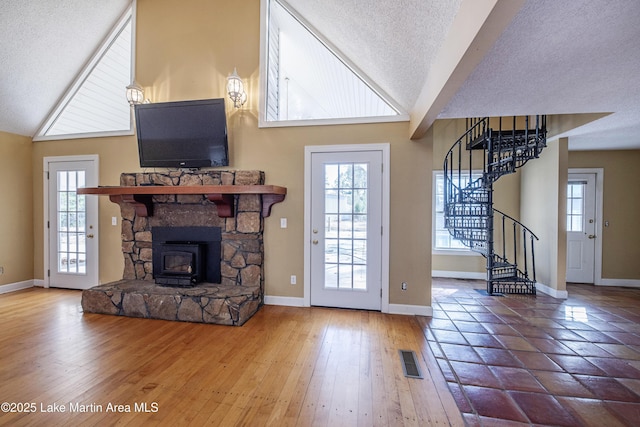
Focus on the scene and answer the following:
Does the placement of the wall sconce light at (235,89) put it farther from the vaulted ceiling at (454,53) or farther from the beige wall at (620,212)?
the beige wall at (620,212)

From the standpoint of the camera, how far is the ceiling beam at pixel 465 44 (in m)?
1.22

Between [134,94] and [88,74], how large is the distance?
47.0 inches

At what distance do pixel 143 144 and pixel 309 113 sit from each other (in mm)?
2307

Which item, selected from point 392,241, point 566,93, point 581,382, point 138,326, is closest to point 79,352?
point 138,326

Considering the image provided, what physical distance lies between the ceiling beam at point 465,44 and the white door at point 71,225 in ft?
15.8

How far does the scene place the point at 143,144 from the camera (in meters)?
3.77

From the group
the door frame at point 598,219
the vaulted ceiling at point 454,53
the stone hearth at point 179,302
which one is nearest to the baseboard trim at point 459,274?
the door frame at point 598,219

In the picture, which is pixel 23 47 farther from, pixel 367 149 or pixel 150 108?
pixel 367 149

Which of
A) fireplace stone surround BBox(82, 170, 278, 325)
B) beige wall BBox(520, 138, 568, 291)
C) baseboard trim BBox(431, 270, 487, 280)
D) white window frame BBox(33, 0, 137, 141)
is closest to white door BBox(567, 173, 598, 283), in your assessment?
beige wall BBox(520, 138, 568, 291)

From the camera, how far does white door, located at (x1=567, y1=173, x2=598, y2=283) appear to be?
5012mm

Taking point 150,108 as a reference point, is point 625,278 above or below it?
below

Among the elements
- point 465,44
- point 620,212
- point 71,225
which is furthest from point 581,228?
point 71,225

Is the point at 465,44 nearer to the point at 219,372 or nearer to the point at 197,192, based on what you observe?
the point at 219,372

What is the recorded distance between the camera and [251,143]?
3.78 meters
